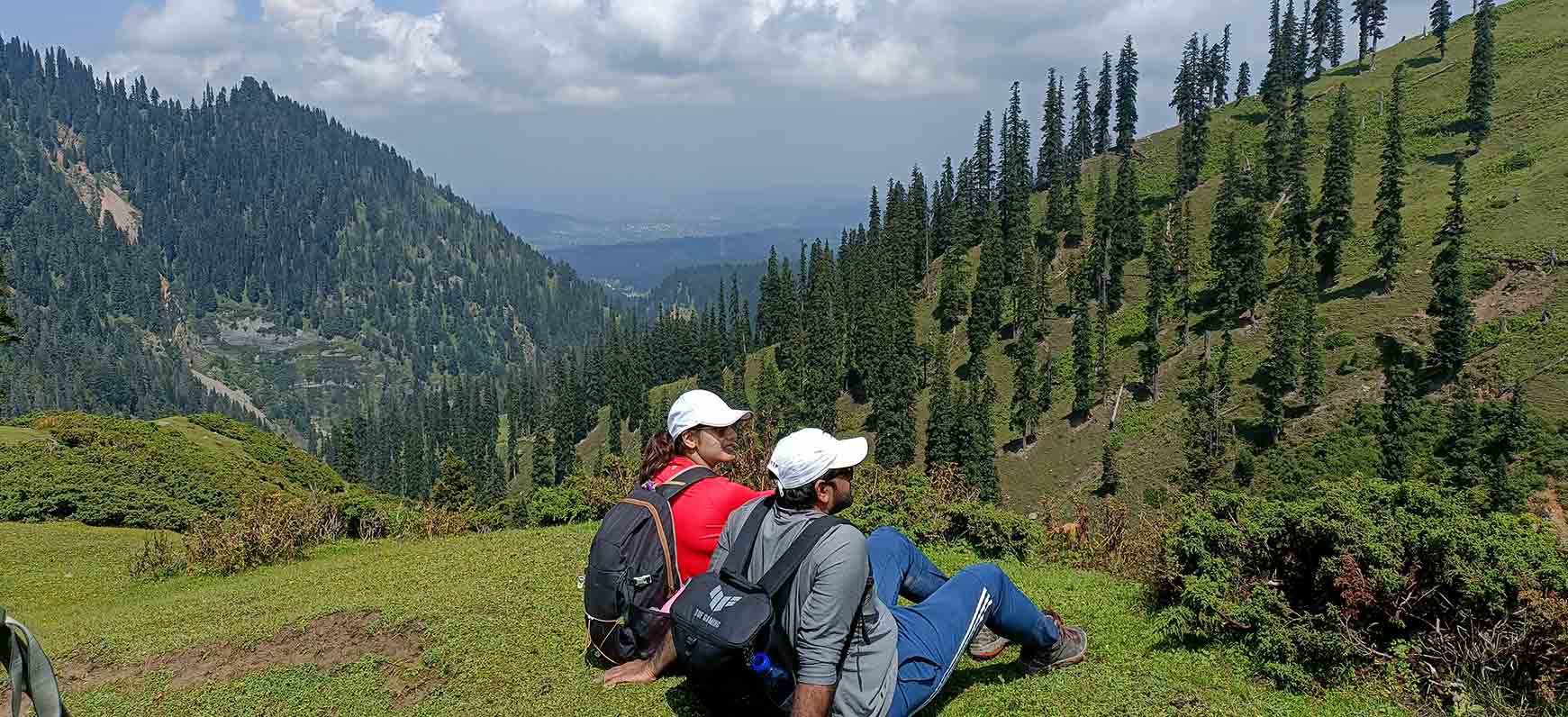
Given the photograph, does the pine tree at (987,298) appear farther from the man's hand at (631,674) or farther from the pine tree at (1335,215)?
the man's hand at (631,674)

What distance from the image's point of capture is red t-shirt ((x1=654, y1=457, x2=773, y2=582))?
22.5 ft

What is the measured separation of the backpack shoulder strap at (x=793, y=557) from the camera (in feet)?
17.0

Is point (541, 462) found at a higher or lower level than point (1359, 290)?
lower

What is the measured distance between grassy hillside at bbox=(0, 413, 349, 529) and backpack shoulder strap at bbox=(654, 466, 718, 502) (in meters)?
15.9

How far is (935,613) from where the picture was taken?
6.09m

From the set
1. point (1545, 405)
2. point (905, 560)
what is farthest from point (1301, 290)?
point (905, 560)

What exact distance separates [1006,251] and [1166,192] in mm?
26636

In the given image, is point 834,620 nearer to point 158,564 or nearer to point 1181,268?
point 158,564

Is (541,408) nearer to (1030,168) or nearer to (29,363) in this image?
(1030,168)

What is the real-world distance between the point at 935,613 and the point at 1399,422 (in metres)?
59.3

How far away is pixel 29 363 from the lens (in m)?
199

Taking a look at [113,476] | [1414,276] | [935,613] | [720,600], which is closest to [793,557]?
[720,600]

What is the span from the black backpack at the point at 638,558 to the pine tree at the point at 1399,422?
54404 millimetres

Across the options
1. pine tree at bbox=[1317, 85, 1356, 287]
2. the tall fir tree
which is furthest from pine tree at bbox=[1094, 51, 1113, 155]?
pine tree at bbox=[1317, 85, 1356, 287]
